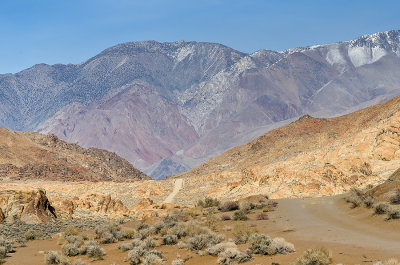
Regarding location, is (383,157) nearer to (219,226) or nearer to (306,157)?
(306,157)

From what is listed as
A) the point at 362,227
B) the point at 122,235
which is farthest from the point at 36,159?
the point at 362,227

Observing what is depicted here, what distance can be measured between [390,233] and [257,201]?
18.6m

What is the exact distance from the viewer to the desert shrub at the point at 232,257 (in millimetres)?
16266

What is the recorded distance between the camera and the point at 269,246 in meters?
16.9

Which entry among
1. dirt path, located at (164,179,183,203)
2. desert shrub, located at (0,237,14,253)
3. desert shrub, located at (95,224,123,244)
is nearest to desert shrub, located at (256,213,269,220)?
desert shrub, located at (95,224,123,244)

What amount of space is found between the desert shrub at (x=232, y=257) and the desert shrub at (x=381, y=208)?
30.2ft

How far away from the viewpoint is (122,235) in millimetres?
26000

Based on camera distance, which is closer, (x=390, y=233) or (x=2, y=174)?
(x=390, y=233)

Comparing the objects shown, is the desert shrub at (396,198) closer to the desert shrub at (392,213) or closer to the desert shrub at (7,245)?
the desert shrub at (392,213)

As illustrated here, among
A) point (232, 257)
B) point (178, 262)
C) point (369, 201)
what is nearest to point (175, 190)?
point (369, 201)

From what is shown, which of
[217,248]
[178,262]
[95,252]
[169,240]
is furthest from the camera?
[169,240]

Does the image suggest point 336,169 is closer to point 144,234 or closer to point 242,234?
point 144,234

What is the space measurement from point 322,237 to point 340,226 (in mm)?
3153

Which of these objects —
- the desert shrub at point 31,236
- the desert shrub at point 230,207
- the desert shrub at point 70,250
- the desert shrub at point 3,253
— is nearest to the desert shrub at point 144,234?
the desert shrub at point 70,250
